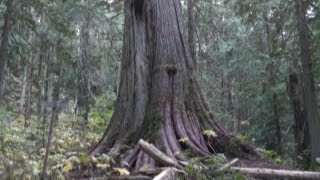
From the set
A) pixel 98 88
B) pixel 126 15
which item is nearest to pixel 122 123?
pixel 126 15

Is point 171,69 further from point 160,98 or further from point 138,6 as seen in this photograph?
point 138,6

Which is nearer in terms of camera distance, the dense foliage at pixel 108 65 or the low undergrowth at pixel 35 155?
the low undergrowth at pixel 35 155

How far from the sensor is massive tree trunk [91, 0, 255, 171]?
7.15m

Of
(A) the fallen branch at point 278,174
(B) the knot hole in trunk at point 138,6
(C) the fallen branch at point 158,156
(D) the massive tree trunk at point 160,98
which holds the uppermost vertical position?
(B) the knot hole in trunk at point 138,6

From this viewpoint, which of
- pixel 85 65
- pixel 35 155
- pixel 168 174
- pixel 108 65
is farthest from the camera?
pixel 108 65

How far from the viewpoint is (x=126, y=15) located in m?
9.00

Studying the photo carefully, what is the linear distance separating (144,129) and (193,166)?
5.95 feet

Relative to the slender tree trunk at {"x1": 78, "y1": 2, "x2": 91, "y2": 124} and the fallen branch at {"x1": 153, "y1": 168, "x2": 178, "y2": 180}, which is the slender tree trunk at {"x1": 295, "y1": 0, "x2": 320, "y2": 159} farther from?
the slender tree trunk at {"x1": 78, "y1": 2, "x2": 91, "y2": 124}

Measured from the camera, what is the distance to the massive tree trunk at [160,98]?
7.15 m

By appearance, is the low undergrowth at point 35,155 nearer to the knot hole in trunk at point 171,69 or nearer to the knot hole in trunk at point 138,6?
the knot hole in trunk at point 171,69

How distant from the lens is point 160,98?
→ 7.57 meters

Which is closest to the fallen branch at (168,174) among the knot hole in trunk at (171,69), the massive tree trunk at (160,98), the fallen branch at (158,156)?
the fallen branch at (158,156)

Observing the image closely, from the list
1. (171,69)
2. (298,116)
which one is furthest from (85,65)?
(171,69)

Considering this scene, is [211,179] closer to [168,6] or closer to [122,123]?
[122,123]
